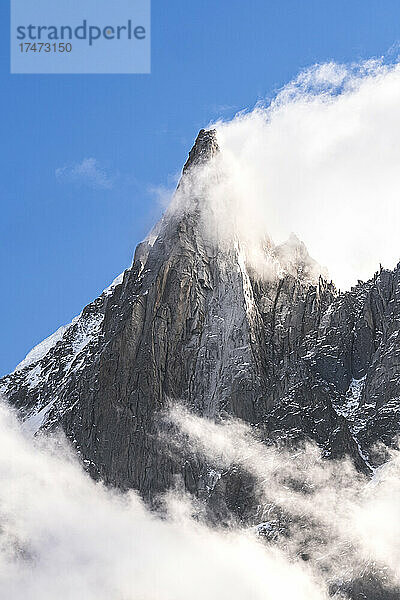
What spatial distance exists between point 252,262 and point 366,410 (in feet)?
133

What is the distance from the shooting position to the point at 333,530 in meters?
155

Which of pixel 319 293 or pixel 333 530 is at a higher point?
pixel 319 293

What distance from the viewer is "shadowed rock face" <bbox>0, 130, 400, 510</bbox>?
168500mm

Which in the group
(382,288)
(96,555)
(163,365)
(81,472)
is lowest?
(96,555)

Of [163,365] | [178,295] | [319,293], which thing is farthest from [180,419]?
[319,293]

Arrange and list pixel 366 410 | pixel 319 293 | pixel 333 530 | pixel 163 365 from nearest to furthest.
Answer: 1. pixel 333 530
2. pixel 366 410
3. pixel 163 365
4. pixel 319 293

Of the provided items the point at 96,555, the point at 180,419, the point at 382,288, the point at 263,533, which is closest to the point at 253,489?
the point at 263,533

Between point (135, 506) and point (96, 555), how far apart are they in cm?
1163

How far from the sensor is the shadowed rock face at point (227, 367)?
553 feet

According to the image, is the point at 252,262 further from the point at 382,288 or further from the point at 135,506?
the point at 135,506

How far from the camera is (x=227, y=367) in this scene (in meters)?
180

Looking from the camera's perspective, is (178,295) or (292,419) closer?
(292,419)

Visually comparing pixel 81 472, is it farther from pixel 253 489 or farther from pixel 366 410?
pixel 366 410

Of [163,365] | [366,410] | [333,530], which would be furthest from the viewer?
[163,365]
